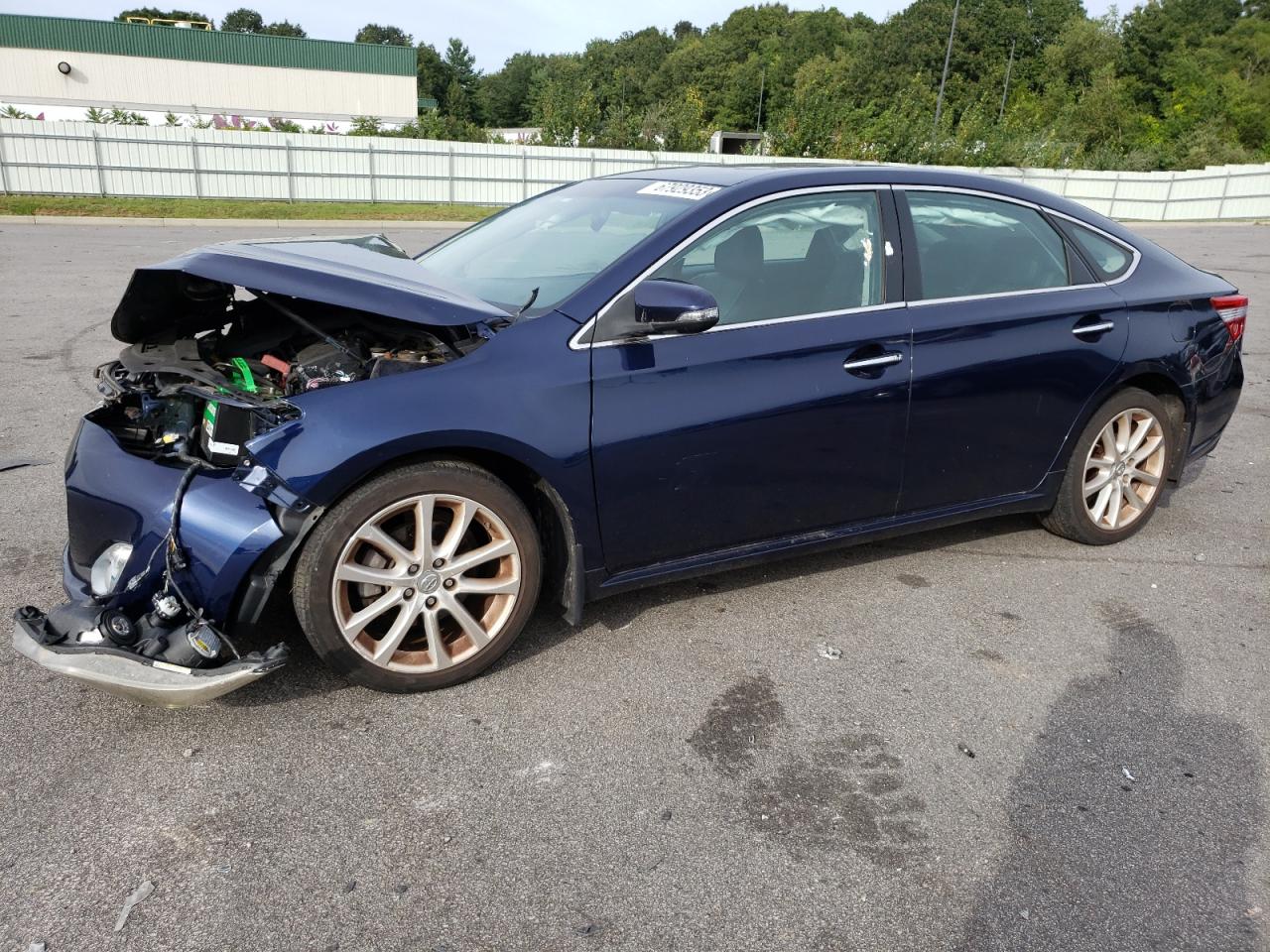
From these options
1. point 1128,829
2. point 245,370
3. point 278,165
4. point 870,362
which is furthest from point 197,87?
point 1128,829

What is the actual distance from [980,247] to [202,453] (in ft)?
10.1

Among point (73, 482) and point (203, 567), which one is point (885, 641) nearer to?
point (203, 567)

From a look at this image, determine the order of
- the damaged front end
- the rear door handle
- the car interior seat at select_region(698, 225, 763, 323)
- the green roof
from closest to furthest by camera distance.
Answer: the damaged front end
the car interior seat at select_region(698, 225, 763, 323)
the rear door handle
the green roof

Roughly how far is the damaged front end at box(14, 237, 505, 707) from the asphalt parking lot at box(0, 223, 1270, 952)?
1.05 ft

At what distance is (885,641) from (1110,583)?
1.29m

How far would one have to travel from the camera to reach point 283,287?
10.2ft

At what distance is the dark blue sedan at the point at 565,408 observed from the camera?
2951mm

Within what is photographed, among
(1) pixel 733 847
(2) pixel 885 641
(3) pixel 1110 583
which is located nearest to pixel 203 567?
(1) pixel 733 847

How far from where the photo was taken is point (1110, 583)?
4355 millimetres

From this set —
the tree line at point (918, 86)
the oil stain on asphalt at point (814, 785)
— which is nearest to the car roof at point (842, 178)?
the oil stain on asphalt at point (814, 785)

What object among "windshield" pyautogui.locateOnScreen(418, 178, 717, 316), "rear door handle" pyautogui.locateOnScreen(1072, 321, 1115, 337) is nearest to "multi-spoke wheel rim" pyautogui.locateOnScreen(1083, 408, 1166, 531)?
"rear door handle" pyautogui.locateOnScreen(1072, 321, 1115, 337)

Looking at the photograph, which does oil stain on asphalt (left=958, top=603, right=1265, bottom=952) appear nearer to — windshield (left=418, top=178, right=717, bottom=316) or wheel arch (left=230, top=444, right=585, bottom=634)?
wheel arch (left=230, top=444, right=585, bottom=634)

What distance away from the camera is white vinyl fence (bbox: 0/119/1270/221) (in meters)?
25.0

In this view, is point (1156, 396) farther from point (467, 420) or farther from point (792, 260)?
point (467, 420)
